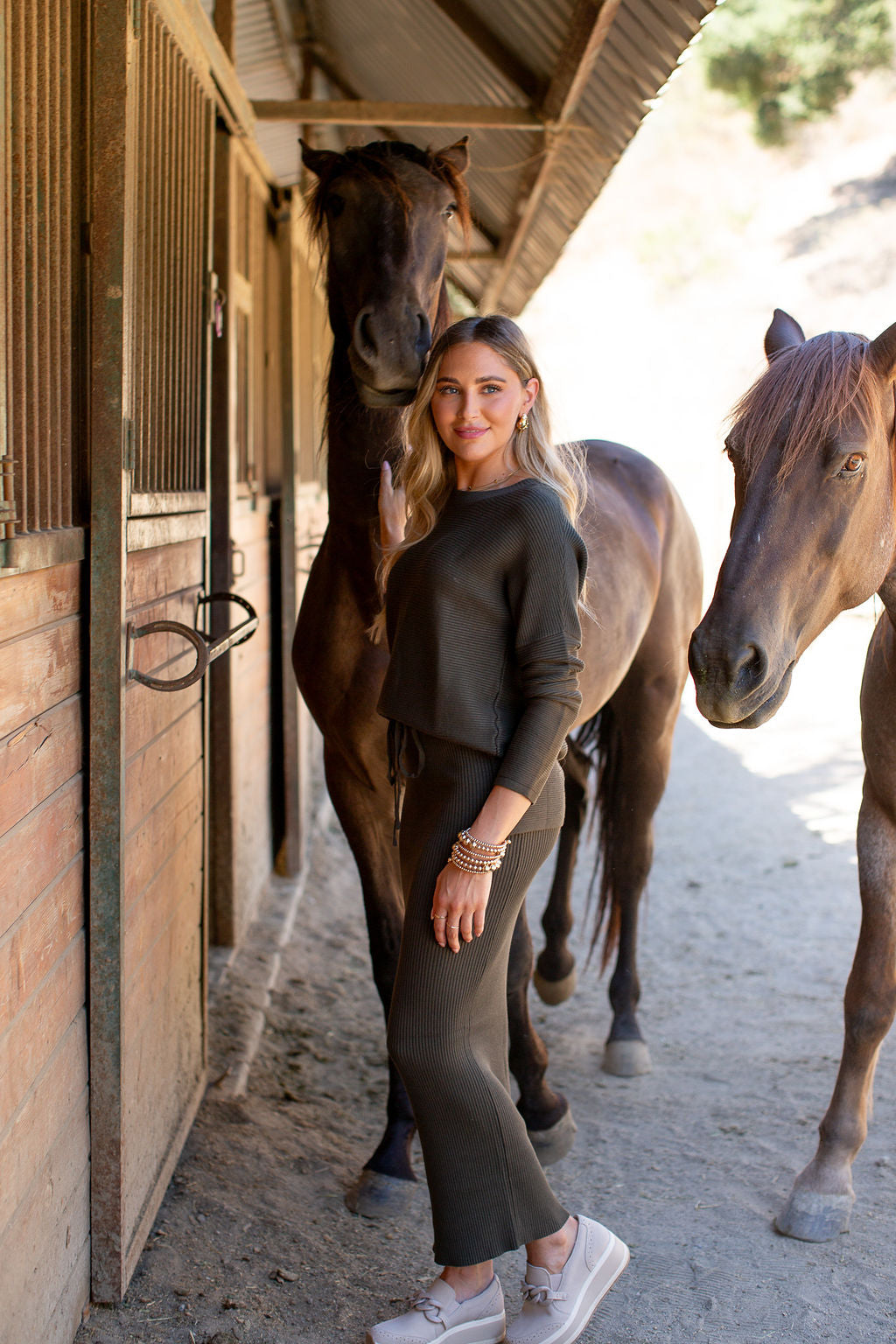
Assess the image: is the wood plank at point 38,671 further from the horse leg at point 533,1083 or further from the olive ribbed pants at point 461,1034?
the horse leg at point 533,1083

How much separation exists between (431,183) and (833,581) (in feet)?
4.41

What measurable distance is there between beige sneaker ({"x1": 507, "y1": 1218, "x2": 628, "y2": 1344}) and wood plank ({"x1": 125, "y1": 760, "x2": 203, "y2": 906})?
106 cm

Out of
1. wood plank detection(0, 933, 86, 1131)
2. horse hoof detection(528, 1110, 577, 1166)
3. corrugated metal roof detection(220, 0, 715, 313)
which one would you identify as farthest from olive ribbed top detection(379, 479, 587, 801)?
corrugated metal roof detection(220, 0, 715, 313)

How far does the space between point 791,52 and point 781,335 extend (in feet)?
91.4

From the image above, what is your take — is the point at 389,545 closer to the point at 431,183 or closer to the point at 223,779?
the point at 431,183

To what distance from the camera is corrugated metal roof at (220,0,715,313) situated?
3285mm

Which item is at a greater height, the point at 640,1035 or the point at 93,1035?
the point at 93,1035

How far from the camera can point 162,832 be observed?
2535mm

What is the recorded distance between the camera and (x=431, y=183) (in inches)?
103

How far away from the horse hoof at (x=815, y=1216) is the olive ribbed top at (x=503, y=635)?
1.44m

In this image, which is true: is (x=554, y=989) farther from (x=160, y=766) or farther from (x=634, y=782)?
(x=160, y=766)

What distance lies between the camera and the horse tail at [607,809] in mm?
3779

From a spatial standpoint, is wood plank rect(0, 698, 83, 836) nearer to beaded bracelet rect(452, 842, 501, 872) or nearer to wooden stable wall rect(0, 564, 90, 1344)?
wooden stable wall rect(0, 564, 90, 1344)

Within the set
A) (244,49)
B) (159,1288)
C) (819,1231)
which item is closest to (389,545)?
(159,1288)
